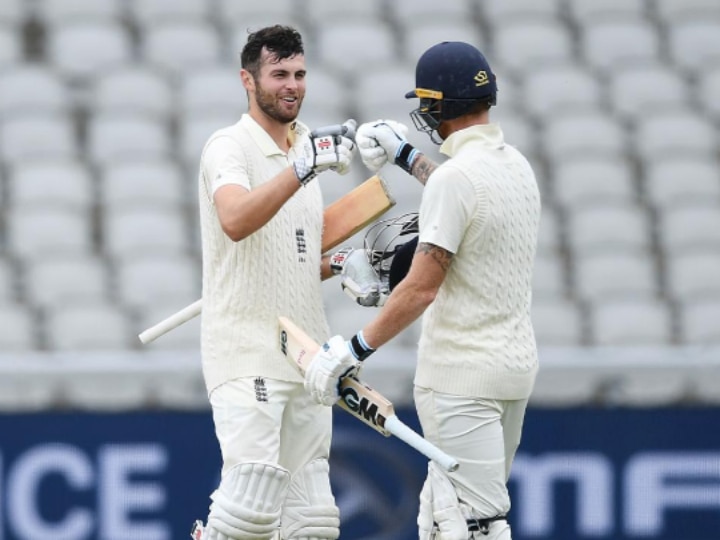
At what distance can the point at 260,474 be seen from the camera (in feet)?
14.6

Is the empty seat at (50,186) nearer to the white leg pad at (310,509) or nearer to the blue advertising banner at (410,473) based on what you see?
the blue advertising banner at (410,473)

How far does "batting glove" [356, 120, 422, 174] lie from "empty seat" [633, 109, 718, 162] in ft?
16.1

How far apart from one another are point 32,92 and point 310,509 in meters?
5.33

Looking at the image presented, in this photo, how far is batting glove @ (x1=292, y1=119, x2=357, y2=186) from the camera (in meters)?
4.29

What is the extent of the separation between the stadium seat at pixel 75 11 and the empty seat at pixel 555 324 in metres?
3.74

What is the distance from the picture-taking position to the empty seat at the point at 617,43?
1000cm

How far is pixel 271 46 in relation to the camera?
4.57m

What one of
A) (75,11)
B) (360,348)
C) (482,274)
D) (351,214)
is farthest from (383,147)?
(75,11)

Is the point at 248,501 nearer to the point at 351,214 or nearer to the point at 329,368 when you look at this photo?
the point at 329,368

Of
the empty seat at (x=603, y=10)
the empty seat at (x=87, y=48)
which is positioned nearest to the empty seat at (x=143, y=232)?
the empty seat at (x=87, y=48)

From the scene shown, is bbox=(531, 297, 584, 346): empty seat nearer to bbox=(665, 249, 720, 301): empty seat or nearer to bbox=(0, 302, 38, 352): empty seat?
bbox=(665, 249, 720, 301): empty seat

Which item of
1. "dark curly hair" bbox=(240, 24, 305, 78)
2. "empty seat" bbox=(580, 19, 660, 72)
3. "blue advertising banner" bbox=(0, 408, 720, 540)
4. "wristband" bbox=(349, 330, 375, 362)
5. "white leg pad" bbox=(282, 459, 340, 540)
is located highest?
"empty seat" bbox=(580, 19, 660, 72)

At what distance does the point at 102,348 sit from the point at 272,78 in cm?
322

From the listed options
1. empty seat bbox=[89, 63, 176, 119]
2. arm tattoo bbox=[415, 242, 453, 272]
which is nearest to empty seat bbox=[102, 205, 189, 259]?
empty seat bbox=[89, 63, 176, 119]
